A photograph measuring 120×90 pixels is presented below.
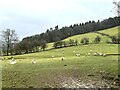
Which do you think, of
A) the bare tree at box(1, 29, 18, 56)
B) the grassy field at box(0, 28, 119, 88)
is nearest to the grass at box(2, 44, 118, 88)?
the grassy field at box(0, 28, 119, 88)

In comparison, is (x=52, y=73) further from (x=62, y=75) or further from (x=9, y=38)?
(x=9, y=38)

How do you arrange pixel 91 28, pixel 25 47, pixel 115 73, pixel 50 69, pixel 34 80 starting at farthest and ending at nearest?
pixel 91 28
pixel 25 47
pixel 50 69
pixel 115 73
pixel 34 80

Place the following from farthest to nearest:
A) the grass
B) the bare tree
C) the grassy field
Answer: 1. the bare tree
2. the grass
3. the grassy field

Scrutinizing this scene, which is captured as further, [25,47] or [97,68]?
[25,47]

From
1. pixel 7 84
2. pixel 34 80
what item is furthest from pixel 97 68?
pixel 7 84

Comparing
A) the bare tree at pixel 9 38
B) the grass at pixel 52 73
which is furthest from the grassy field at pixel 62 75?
the bare tree at pixel 9 38

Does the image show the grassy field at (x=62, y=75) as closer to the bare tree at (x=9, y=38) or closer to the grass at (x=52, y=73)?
the grass at (x=52, y=73)

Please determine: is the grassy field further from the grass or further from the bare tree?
the bare tree

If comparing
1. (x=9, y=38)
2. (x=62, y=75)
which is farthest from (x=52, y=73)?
(x=9, y=38)

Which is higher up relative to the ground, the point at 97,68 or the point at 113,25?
the point at 113,25

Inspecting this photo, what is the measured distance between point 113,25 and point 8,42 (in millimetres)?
87142

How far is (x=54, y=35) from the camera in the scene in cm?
13288

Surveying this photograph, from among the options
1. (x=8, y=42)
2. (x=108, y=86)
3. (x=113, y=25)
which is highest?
(x=113, y=25)

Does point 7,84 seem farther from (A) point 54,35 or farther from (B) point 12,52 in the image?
(A) point 54,35
